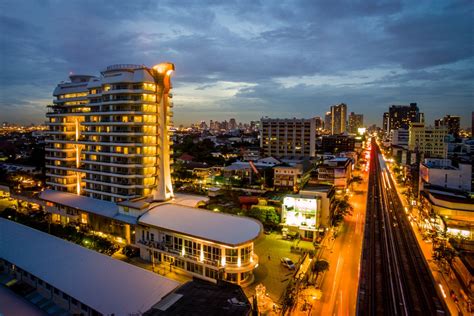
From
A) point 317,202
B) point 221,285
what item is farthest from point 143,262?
point 317,202

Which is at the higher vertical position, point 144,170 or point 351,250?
point 144,170

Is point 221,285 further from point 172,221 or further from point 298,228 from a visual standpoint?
point 298,228

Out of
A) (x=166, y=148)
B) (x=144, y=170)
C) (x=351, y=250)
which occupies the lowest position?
(x=351, y=250)

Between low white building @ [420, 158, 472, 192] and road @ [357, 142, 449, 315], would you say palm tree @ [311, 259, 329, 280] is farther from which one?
low white building @ [420, 158, 472, 192]

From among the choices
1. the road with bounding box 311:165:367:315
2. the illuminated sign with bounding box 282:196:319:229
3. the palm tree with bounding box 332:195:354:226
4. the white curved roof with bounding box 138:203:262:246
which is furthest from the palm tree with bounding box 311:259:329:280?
the palm tree with bounding box 332:195:354:226

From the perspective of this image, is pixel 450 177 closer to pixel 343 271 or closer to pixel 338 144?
pixel 343 271

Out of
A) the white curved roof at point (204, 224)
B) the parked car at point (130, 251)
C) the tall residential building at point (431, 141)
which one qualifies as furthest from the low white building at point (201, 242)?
the tall residential building at point (431, 141)
